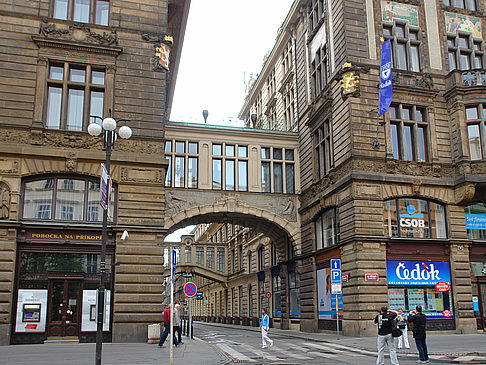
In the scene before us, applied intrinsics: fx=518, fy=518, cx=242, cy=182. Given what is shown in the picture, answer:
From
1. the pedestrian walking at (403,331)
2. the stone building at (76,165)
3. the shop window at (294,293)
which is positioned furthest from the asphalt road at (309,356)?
the shop window at (294,293)

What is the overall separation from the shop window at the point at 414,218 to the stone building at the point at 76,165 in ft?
40.2

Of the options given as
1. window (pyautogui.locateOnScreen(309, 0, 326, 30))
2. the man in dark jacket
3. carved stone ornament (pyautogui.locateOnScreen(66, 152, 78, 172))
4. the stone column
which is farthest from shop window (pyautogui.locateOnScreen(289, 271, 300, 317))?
the man in dark jacket

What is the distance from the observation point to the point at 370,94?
1148 inches

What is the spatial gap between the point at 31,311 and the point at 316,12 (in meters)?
25.5

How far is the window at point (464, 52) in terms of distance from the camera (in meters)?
31.5

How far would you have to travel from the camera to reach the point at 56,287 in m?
23.8

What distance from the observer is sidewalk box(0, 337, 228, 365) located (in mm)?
15703

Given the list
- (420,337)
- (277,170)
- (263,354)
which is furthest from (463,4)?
(263,354)

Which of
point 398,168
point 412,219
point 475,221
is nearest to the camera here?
point 412,219

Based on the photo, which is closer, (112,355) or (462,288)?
(112,355)

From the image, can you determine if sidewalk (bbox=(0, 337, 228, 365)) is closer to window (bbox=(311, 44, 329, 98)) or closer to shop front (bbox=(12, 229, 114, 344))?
shop front (bbox=(12, 229, 114, 344))

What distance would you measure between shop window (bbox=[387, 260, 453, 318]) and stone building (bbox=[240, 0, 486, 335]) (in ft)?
0.18

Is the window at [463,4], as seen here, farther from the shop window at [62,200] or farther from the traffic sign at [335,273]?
the shop window at [62,200]

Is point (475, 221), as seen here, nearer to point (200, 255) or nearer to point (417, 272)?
point (417, 272)
